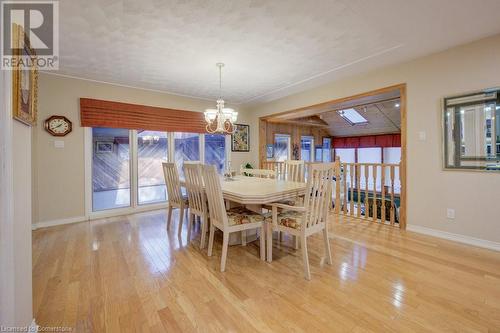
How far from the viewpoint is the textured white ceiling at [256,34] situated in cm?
196

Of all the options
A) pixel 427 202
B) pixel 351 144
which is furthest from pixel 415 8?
pixel 351 144

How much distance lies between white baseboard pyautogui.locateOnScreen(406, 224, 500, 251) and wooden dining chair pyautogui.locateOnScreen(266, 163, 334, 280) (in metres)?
1.72

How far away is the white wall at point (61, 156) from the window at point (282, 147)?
15.9 feet

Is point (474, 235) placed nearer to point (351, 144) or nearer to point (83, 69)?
point (83, 69)

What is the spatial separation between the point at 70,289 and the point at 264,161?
14.3 feet

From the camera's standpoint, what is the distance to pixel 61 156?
3.54 meters

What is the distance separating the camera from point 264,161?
557 cm

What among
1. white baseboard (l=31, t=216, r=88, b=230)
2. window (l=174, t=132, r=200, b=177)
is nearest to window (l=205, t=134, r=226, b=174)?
window (l=174, t=132, r=200, b=177)

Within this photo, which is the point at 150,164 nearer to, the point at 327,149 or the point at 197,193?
the point at 197,193

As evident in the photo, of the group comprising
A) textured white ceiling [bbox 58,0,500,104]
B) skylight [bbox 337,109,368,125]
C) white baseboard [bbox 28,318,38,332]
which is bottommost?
white baseboard [bbox 28,318,38,332]

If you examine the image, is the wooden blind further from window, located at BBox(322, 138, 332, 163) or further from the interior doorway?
window, located at BBox(322, 138, 332, 163)

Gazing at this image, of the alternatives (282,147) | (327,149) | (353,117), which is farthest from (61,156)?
(327,149)

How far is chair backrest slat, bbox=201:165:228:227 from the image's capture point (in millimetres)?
2053

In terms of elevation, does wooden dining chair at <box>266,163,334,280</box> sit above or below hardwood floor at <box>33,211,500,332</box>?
above
